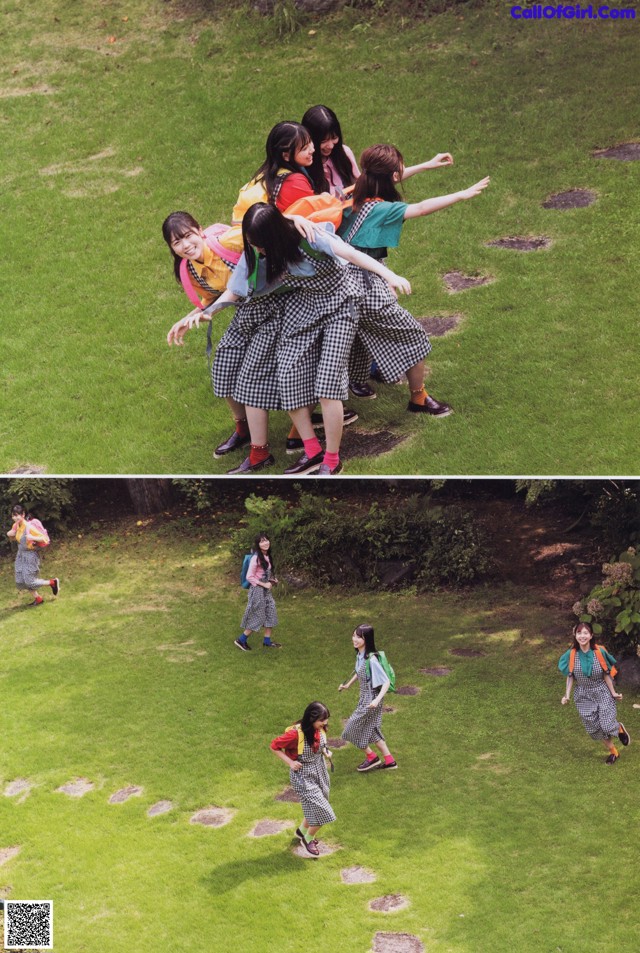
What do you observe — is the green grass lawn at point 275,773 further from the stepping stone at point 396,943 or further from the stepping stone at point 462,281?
the stepping stone at point 462,281

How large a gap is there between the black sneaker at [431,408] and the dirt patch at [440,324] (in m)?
1.22

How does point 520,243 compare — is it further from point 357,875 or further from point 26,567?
point 357,875

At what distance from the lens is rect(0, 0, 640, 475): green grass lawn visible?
26.2 feet

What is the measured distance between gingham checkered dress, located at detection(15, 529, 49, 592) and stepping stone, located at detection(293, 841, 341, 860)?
4.33 meters

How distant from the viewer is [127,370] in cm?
933

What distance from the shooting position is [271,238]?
612cm

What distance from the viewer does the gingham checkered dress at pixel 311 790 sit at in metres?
6.87

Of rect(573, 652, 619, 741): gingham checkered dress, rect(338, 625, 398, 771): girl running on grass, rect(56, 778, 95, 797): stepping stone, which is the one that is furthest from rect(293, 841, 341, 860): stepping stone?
rect(573, 652, 619, 741): gingham checkered dress

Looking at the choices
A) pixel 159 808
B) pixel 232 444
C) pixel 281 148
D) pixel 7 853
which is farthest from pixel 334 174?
pixel 7 853

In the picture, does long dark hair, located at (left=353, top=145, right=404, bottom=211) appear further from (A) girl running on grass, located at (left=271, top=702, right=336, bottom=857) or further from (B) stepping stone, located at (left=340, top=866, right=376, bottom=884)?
(B) stepping stone, located at (left=340, top=866, right=376, bottom=884)

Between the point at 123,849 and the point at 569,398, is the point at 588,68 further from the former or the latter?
the point at 123,849

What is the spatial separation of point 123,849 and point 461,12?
10640 mm

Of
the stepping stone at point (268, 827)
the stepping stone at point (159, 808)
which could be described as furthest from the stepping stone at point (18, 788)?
the stepping stone at point (268, 827)

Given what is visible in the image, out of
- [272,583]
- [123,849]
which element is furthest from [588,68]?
[123,849]
